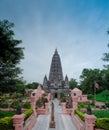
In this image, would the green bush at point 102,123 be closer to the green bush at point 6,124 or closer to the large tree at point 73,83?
the green bush at point 6,124

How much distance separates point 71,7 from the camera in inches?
469

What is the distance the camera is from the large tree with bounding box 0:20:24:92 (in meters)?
15.6

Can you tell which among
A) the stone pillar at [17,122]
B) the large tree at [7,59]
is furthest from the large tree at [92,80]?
the stone pillar at [17,122]

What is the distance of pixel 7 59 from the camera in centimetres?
1620

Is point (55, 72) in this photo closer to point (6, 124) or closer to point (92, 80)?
point (92, 80)

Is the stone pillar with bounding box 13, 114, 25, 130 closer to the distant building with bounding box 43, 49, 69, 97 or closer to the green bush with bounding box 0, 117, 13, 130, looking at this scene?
the green bush with bounding box 0, 117, 13, 130

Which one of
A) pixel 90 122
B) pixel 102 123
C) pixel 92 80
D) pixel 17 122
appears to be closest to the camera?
pixel 17 122

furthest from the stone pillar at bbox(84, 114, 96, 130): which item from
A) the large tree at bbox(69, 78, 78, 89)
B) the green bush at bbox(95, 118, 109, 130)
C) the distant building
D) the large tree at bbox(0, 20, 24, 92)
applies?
the large tree at bbox(69, 78, 78, 89)

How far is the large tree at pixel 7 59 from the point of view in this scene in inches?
616

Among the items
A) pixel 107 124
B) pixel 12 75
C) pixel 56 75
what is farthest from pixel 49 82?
pixel 107 124

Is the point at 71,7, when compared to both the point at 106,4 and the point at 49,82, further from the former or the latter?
the point at 49,82

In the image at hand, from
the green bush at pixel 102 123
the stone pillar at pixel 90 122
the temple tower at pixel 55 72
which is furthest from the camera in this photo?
the temple tower at pixel 55 72

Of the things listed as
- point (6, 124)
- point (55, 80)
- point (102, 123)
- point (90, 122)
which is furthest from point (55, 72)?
point (6, 124)

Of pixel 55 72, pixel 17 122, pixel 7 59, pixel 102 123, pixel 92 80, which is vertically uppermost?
pixel 55 72
